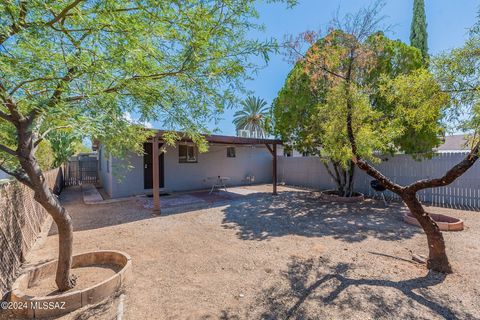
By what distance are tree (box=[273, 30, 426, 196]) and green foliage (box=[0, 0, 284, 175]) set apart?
273 centimetres

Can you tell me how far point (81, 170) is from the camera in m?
13.2

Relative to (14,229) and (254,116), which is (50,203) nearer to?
(14,229)

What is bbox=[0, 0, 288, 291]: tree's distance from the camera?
149 centimetres

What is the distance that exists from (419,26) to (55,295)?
24786 mm

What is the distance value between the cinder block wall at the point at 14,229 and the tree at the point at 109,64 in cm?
105

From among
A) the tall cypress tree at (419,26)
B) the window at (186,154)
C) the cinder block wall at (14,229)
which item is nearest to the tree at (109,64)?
the cinder block wall at (14,229)

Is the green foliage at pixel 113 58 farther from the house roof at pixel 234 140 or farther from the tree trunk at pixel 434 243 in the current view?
the house roof at pixel 234 140

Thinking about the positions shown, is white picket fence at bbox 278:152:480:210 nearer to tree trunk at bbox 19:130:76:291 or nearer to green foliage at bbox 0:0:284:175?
green foliage at bbox 0:0:284:175

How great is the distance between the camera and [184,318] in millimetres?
2379

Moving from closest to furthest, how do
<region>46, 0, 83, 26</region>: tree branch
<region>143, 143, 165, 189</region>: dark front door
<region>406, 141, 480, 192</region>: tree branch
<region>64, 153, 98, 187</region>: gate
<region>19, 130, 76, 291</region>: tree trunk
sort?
<region>46, 0, 83, 26</region>: tree branch
<region>19, 130, 76, 291</region>: tree trunk
<region>406, 141, 480, 192</region>: tree branch
<region>143, 143, 165, 189</region>: dark front door
<region>64, 153, 98, 187</region>: gate

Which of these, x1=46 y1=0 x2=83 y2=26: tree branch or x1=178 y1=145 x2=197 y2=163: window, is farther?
x1=178 y1=145 x2=197 y2=163: window

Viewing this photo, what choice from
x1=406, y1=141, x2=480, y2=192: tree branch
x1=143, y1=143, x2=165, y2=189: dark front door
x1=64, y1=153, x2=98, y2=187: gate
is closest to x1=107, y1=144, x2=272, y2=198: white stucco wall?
x1=143, y1=143, x2=165, y2=189: dark front door

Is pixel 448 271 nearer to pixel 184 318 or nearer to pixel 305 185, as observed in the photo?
pixel 184 318

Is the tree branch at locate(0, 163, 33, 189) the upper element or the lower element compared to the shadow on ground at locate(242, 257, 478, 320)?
upper
